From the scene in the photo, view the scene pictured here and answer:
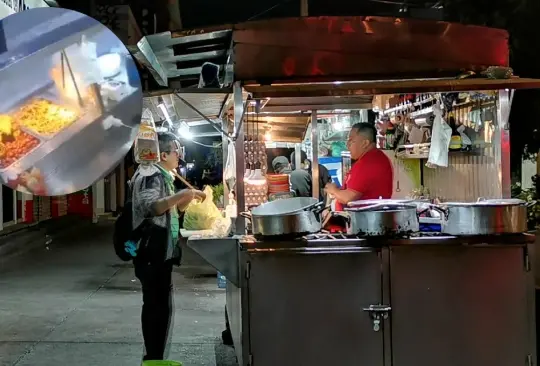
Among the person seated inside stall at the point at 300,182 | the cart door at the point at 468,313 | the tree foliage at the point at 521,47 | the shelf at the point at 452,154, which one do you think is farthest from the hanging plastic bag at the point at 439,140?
the tree foliage at the point at 521,47

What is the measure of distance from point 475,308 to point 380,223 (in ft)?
3.19

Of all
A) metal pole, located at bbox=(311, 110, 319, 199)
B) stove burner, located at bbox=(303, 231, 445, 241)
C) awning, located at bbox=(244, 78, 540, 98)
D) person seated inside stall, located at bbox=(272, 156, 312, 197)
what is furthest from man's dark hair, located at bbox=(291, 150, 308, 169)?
stove burner, located at bbox=(303, 231, 445, 241)

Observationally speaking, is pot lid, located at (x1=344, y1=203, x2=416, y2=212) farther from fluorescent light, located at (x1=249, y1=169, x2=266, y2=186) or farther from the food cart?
fluorescent light, located at (x1=249, y1=169, x2=266, y2=186)

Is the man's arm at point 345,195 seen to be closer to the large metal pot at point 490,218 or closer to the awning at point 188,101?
the large metal pot at point 490,218

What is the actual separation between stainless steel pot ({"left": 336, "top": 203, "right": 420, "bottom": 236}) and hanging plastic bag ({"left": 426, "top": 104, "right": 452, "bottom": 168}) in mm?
2636

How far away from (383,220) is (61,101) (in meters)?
2.41

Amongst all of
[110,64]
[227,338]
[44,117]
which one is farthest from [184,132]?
[44,117]

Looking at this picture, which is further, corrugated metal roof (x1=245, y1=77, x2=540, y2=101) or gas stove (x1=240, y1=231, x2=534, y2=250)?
corrugated metal roof (x1=245, y1=77, x2=540, y2=101)

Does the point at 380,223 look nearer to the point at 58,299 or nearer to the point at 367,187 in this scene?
the point at 367,187

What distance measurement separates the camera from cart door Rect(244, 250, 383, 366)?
15.3ft

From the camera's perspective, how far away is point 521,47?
39.7 ft

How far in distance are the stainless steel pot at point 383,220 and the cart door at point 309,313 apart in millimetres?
257

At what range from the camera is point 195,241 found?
4.98m

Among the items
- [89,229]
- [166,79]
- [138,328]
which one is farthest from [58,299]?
[89,229]
